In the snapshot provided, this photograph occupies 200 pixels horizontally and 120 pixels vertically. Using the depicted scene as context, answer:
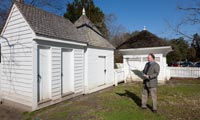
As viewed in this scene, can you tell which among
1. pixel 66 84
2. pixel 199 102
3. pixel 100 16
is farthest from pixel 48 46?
pixel 100 16

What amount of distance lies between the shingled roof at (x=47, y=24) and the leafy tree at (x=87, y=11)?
31.5ft

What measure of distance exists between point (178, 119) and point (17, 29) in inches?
302

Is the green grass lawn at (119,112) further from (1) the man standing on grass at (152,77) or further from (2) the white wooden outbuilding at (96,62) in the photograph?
(2) the white wooden outbuilding at (96,62)

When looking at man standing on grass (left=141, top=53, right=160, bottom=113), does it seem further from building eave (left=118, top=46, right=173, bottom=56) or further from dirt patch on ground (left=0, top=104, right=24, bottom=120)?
building eave (left=118, top=46, right=173, bottom=56)

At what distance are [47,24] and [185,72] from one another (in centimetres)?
1411

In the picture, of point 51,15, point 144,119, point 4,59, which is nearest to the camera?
point 144,119

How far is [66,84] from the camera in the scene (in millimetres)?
8711

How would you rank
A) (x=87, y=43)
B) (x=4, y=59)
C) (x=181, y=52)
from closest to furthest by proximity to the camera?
(x=4, y=59), (x=87, y=43), (x=181, y=52)

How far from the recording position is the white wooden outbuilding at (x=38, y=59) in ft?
23.0

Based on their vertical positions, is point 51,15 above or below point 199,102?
above

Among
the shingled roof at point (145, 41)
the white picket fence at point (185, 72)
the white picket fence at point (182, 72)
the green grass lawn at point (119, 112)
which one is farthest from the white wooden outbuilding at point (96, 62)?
the white picket fence at point (185, 72)

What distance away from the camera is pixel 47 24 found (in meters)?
8.16

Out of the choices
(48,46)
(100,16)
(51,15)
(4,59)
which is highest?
(100,16)

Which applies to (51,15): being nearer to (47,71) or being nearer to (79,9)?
(47,71)
